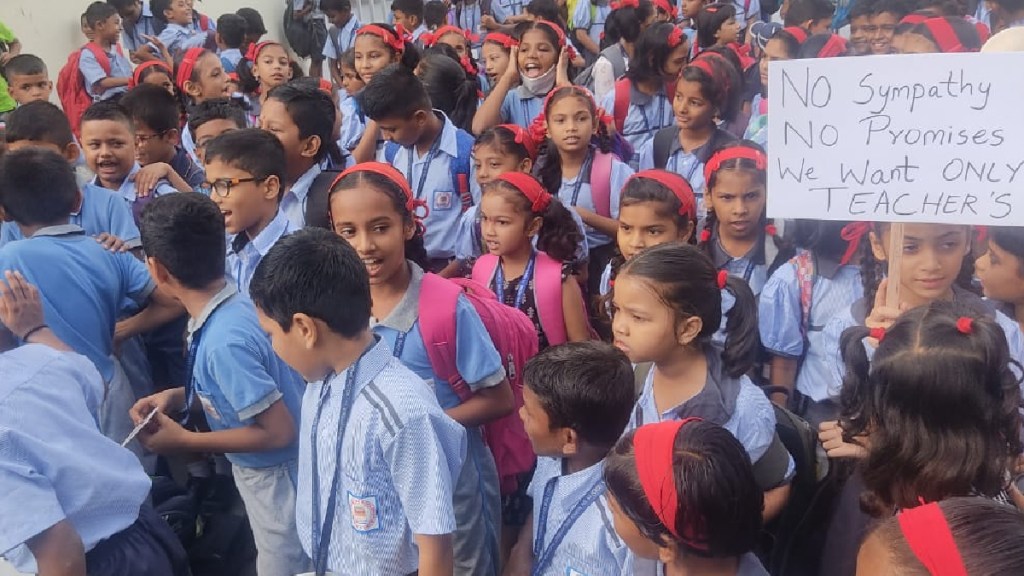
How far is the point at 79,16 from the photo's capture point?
8875 mm

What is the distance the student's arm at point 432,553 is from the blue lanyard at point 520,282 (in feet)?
4.48

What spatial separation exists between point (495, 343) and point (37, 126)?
2.56m

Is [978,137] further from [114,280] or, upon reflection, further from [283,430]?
[114,280]

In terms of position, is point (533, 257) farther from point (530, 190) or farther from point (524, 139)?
point (524, 139)

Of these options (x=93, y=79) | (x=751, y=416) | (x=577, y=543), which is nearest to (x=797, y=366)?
(x=751, y=416)

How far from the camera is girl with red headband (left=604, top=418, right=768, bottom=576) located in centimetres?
145

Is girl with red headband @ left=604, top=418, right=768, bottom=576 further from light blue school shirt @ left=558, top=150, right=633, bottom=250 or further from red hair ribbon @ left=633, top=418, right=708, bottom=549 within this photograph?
light blue school shirt @ left=558, top=150, right=633, bottom=250

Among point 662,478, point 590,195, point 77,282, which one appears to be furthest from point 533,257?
point 662,478

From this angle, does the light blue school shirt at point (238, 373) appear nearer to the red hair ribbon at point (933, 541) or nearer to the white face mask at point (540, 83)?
the red hair ribbon at point (933, 541)

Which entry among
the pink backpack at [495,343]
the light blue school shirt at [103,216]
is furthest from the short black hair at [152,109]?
the pink backpack at [495,343]

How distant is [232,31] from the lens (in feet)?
25.5

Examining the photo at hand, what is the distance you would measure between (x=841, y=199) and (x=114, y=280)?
2336 millimetres

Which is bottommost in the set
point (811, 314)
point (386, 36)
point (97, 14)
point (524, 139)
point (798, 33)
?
point (811, 314)

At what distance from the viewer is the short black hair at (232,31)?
25.4ft
